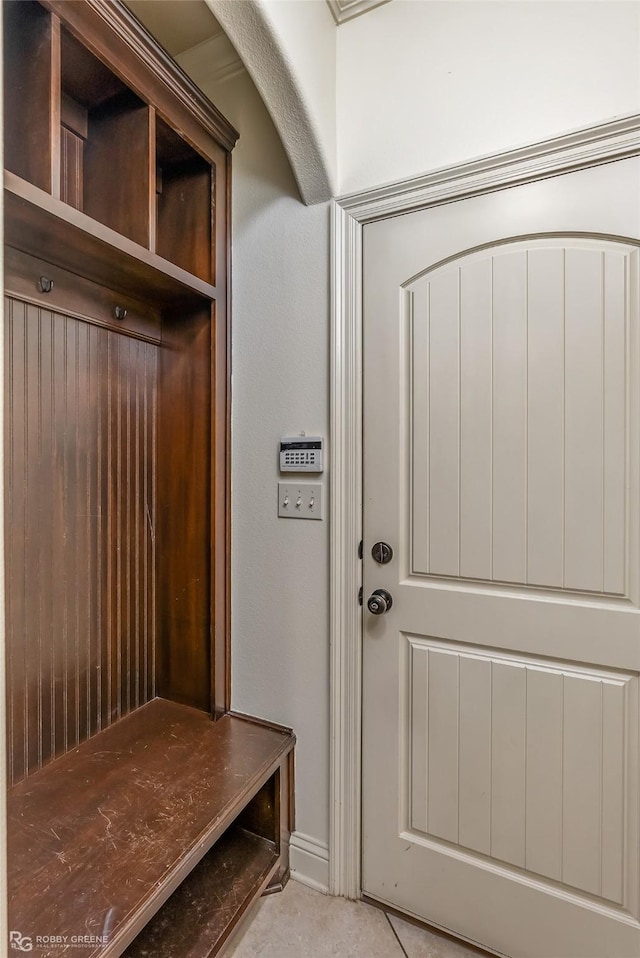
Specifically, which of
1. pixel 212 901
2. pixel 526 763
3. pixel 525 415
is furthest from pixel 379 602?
→ pixel 212 901

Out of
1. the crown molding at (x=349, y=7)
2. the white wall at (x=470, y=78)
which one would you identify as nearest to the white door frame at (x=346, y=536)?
the white wall at (x=470, y=78)

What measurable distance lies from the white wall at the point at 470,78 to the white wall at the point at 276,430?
0.26m

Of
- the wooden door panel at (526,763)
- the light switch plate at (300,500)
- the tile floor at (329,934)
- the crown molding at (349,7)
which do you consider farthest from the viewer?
the light switch plate at (300,500)

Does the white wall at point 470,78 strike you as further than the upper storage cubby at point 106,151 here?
No

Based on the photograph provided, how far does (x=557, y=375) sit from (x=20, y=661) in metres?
1.57

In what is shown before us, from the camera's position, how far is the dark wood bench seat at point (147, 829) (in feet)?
3.25

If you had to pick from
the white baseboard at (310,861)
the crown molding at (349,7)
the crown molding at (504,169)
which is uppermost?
the crown molding at (349,7)

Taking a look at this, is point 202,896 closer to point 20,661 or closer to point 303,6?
point 20,661

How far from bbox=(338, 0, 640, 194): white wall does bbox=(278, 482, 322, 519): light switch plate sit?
35.4 inches

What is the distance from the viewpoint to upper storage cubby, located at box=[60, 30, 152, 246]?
1.33 m

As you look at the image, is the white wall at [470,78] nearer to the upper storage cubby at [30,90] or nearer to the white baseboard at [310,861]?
the upper storage cubby at [30,90]

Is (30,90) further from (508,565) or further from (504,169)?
(508,565)

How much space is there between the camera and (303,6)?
1.29 meters

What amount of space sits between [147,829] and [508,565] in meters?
1.11
